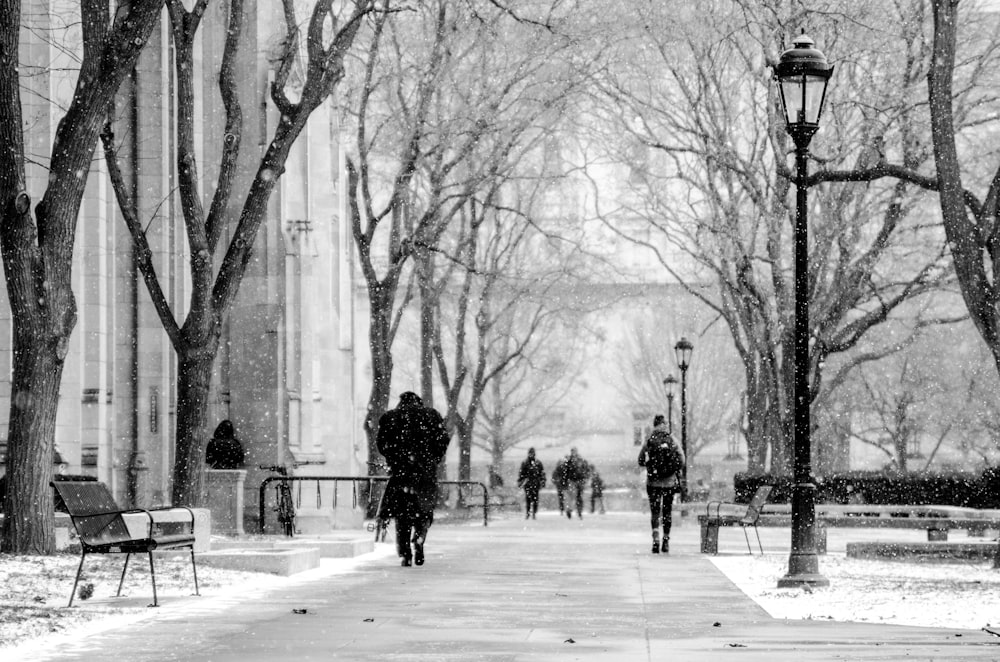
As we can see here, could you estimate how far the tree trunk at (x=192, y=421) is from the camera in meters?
19.1

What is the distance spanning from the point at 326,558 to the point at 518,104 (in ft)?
55.0

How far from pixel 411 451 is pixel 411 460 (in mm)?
128

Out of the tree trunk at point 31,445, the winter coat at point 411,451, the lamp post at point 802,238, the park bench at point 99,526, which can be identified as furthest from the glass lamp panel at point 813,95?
the tree trunk at point 31,445

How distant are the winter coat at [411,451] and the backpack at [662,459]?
4155 mm

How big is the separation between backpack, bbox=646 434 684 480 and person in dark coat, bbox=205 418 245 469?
26.5 ft

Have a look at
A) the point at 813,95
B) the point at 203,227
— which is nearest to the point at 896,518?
the point at 813,95

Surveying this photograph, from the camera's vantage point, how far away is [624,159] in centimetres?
3222

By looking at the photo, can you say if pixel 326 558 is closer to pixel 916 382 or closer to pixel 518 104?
pixel 518 104

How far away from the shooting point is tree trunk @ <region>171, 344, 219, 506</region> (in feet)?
62.8

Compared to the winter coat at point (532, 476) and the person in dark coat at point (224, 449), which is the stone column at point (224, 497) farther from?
the winter coat at point (532, 476)

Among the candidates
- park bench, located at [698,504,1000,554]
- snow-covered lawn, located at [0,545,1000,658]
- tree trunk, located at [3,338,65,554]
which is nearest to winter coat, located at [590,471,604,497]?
park bench, located at [698,504,1000,554]

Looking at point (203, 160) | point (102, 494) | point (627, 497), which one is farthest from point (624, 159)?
point (627, 497)

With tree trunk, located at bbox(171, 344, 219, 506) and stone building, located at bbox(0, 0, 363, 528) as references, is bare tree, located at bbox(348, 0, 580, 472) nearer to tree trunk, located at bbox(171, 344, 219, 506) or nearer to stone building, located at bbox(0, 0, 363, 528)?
stone building, located at bbox(0, 0, 363, 528)

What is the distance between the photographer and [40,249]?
15984mm
